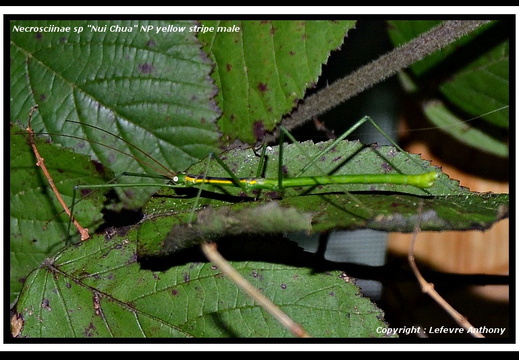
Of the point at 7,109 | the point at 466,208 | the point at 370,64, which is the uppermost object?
the point at 370,64

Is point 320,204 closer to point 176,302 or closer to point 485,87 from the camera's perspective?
point 176,302

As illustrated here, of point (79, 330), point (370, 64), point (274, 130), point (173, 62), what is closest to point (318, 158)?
point (274, 130)

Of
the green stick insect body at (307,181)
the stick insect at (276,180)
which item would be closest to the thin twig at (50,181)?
the stick insect at (276,180)

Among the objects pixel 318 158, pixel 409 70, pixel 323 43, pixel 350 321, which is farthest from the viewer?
pixel 409 70

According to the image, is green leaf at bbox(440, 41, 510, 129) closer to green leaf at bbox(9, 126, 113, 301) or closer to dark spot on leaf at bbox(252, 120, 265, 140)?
dark spot on leaf at bbox(252, 120, 265, 140)

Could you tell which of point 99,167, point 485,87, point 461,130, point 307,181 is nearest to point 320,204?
point 307,181

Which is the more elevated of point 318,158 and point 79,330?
point 318,158

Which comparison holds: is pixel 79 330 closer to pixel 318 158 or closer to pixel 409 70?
pixel 318 158

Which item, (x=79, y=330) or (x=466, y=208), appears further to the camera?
(x=79, y=330)

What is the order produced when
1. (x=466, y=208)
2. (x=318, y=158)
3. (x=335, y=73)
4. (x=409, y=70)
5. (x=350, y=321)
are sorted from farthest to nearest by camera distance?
(x=409, y=70) → (x=335, y=73) → (x=318, y=158) → (x=350, y=321) → (x=466, y=208)
